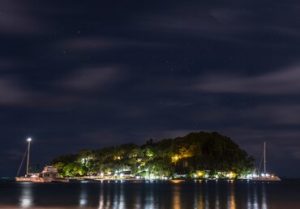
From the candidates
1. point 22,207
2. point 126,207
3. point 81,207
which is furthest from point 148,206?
point 22,207

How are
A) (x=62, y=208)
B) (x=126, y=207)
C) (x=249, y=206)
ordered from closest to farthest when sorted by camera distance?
(x=62, y=208) → (x=126, y=207) → (x=249, y=206)

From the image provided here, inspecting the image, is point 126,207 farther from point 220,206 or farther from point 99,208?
point 220,206

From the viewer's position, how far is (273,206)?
9956 centimetres

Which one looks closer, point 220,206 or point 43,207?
point 43,207

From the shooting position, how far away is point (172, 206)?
94.9 metres

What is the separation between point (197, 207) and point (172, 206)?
4.00 metres

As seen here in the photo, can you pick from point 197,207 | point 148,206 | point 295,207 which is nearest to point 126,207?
point 148,206

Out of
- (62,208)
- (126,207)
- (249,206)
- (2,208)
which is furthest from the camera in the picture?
(249,206)

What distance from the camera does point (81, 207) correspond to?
88062 mm

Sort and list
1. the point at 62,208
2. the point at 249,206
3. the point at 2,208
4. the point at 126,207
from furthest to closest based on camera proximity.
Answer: the point at 249,206, the point at 126,207, the point at 62,208, the point at 2,208

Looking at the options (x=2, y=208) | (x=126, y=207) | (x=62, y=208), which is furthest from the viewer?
(x=126, y=207)

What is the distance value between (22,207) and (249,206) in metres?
35.9

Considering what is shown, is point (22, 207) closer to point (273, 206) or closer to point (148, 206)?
point (148, 206)

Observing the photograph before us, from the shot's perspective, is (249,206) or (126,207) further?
(249,206)
